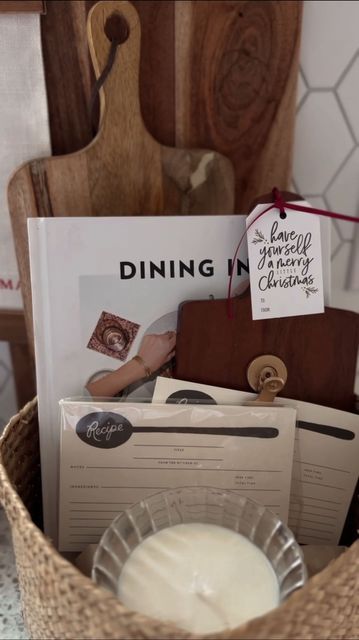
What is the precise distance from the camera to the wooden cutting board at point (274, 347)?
22.2 inches

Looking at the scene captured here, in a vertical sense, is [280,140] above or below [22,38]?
below

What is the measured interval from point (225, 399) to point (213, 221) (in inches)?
6.6

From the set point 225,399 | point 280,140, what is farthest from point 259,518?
point 280,140

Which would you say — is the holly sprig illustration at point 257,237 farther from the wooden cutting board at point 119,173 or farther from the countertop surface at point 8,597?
the countertop surface at point 8,597

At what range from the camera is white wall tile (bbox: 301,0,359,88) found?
621 mm

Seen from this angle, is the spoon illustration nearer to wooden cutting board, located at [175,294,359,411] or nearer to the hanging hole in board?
wooden cutting board, located at [175,294,359,411]

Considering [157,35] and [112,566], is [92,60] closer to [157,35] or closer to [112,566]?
[157,35]

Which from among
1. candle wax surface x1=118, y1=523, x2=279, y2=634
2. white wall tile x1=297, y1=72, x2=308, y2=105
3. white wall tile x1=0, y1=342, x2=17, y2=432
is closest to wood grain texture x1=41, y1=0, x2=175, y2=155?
white wall tile x1=297, y1=72, x2=308, y2=105

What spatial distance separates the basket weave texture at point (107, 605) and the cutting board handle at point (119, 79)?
0.35 metres

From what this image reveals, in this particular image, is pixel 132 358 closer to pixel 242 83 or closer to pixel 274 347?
pixel 274 347

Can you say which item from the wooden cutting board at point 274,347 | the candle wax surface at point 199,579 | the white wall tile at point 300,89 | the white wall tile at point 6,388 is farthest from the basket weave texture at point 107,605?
the white wall tile at point 300,89

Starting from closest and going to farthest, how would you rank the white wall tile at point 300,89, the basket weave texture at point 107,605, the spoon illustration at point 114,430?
the basket weave texture at point 107,605 < the spoon illustration at point 114,430 < the white wall tile at point 300,89

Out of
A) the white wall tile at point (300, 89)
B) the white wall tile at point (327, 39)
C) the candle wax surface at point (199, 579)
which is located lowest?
the candle wax surface at point (199, 579)

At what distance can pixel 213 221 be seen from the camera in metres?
0.57
